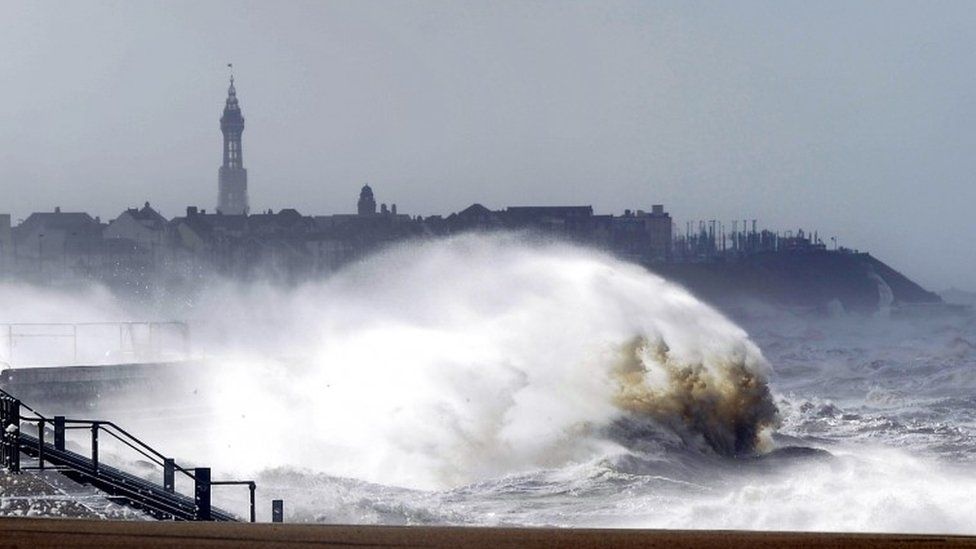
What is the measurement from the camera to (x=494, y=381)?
36.3m

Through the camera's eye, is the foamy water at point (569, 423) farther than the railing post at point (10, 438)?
Yes

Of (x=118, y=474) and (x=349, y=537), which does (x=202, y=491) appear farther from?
(x=349, y=537)

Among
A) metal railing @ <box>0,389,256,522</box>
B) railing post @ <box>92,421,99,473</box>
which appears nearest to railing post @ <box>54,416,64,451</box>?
metal railing @ <box>0,389,256,522</box>

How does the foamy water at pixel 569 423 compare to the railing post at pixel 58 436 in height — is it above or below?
below

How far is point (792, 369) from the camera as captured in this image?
6838 centimetres

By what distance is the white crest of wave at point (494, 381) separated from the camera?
29.2 m

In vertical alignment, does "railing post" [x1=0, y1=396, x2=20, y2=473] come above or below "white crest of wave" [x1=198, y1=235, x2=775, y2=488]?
above

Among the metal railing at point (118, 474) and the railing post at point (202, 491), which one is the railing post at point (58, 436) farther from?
the railing post at point (202, 491)

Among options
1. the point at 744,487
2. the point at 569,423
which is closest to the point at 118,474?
the point at 744,487

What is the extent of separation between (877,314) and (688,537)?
154090 millimetres

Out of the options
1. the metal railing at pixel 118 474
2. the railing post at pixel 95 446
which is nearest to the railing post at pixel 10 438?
the metal railing at pixel 118 474

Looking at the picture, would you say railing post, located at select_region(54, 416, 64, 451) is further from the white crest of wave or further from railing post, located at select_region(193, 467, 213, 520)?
the white crest of wave

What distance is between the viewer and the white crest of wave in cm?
2917

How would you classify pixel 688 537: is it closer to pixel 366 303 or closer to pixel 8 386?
pixel 8 386
